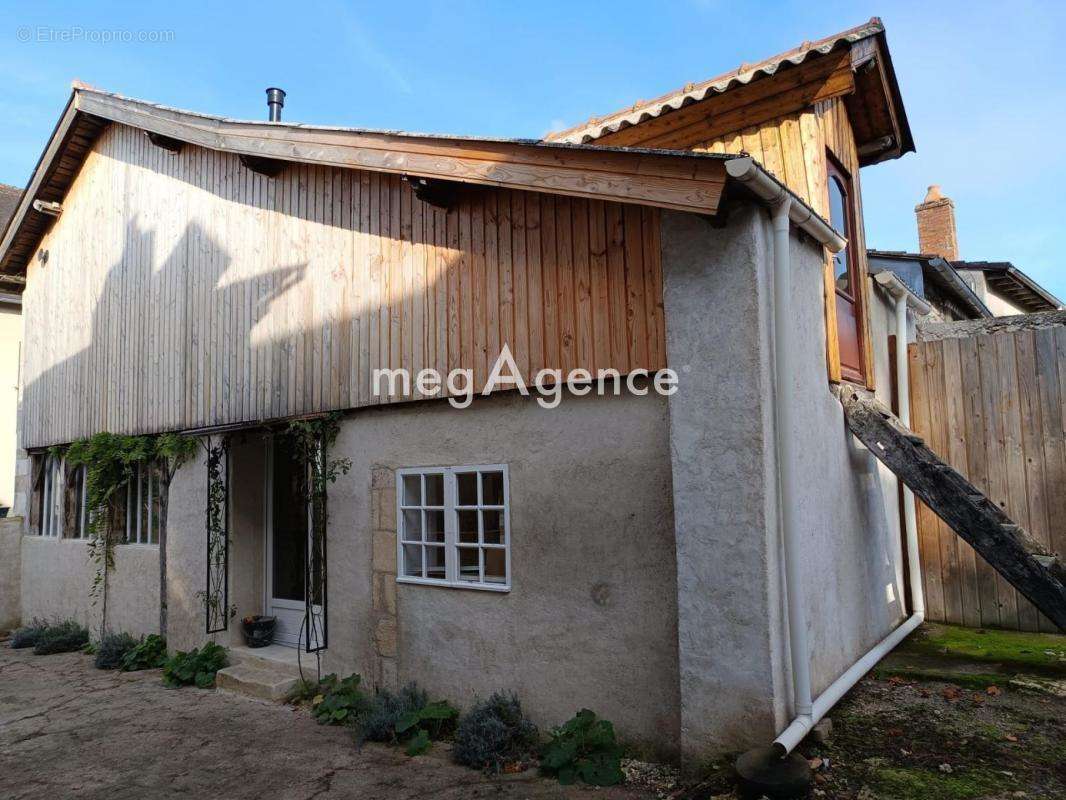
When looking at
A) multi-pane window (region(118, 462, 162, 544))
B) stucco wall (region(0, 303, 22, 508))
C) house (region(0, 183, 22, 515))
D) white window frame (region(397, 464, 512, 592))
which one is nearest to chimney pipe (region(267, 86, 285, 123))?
multi-pane window (region(118, 462, 162, 544))

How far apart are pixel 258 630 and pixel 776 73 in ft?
24.6

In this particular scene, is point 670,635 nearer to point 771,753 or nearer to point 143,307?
point 771,753

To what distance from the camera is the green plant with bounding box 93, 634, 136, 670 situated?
27.5 feet

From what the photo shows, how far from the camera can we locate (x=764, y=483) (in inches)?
158

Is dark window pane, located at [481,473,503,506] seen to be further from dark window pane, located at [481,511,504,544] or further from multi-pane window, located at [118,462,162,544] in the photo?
multi-pane window, located at [118,462,162,544]

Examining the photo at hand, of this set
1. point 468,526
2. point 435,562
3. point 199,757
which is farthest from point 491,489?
point 199,757

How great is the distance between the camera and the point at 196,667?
7.49 meters

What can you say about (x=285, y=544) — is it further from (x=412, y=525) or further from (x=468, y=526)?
(x=468, y=526)

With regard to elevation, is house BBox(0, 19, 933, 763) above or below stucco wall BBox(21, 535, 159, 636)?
above

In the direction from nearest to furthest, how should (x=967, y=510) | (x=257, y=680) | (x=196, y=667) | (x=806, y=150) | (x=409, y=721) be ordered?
(x=967, y=510) < (x=409, y=721) < (x=806, y=150) < (x=257, y=680) < (x=196, y=667)

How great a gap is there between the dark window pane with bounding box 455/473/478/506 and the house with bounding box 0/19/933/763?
2 cm

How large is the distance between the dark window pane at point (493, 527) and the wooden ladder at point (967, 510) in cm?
280

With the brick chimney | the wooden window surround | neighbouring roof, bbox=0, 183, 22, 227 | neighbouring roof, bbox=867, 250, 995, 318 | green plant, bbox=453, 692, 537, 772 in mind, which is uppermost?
neighbouring roof, bbox=0, 183, 22, 227

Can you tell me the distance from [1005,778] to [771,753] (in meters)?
1.16
